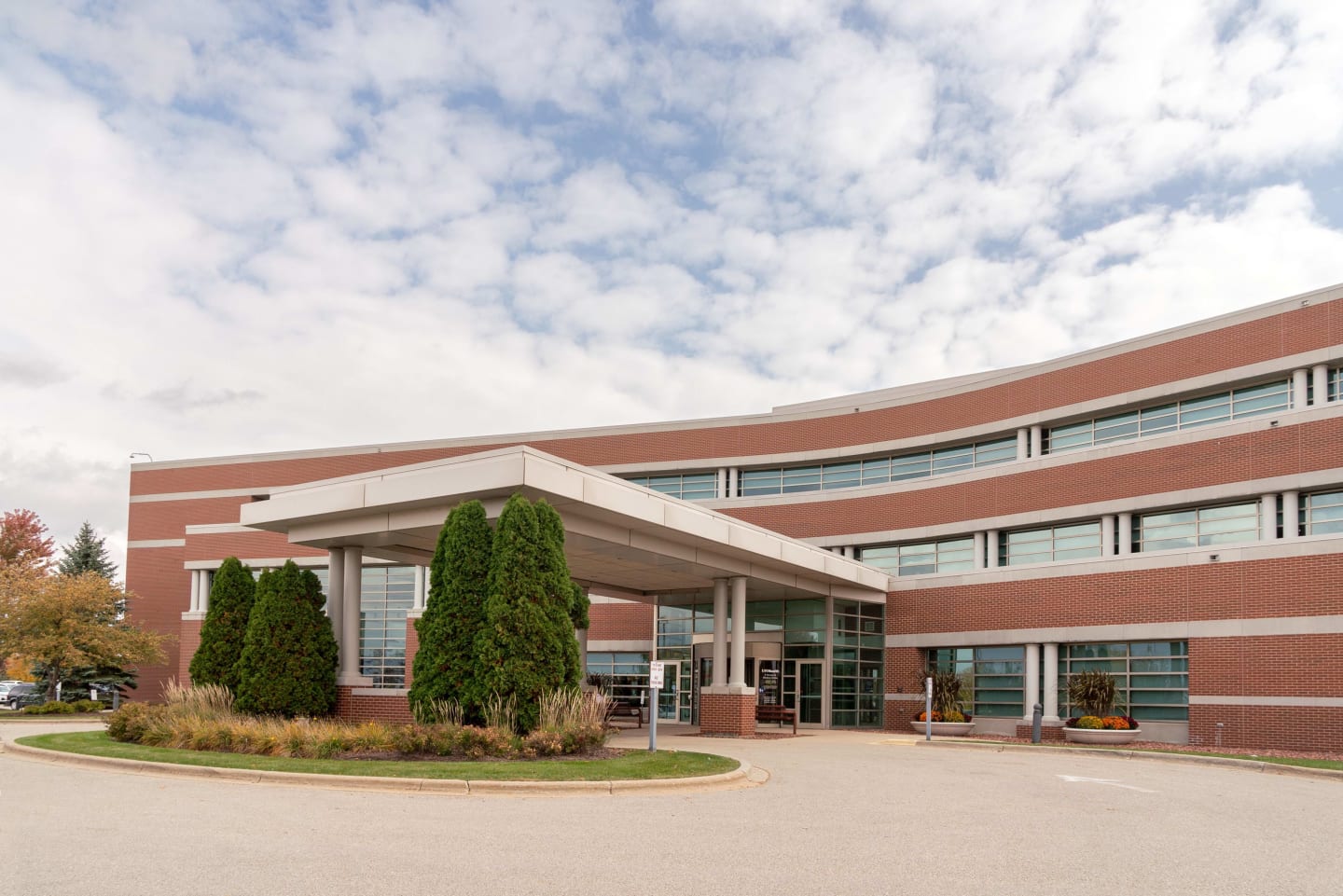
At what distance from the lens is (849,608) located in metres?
34.6

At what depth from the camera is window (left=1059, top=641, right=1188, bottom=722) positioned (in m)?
28.4

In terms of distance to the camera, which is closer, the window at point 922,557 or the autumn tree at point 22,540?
the window at point 922,557

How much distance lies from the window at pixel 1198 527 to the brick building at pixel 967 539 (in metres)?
0.07

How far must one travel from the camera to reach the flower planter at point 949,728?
102 feet

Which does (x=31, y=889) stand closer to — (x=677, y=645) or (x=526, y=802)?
(x=526, y=802)

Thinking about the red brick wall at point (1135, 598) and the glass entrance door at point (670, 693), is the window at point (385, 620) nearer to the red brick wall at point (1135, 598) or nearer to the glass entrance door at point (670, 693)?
the glass entrance door at point (670, 693)

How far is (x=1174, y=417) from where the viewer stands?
32.2 m

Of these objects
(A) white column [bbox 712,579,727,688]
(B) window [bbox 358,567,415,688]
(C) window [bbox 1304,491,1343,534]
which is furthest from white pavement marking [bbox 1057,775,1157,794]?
(B) window [bbox 358,567,415,688]

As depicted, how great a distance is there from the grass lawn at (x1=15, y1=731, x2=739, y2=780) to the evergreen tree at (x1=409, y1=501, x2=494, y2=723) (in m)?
2.73

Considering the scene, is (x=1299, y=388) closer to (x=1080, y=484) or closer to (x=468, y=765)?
(x=1080, y=484)

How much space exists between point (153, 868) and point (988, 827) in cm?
814

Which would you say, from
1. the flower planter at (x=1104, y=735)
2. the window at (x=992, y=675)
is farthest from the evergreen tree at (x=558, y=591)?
the window at (x=992, y=675)

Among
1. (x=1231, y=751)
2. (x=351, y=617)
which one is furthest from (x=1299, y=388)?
(x=351, y=617)

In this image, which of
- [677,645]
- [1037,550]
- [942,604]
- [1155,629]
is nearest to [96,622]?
[677,645]
